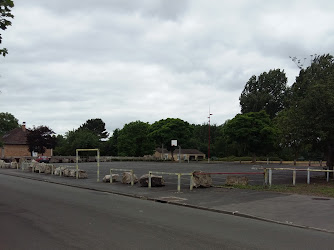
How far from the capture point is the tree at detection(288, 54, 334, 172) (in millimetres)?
18188

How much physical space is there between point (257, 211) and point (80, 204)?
6.34 m

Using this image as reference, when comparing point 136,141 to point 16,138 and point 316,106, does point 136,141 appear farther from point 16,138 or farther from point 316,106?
point 316,106

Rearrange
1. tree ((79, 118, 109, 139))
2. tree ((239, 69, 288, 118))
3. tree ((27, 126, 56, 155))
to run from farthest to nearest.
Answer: tree ((79, 118, 109, 139)) < tree ((239, 69, 288, 118)) < tree ((27, 126, 56, 155))

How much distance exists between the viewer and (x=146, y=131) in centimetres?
7144

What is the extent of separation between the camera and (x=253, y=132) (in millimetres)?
46719

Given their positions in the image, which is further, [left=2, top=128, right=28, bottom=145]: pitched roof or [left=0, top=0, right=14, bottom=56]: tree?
[left=2, top=128, right=28, bottom=145]: pitched roof

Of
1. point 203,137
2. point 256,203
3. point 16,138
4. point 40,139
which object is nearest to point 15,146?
point 16,138

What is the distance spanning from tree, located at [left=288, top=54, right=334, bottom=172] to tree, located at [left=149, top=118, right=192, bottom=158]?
40248 mm

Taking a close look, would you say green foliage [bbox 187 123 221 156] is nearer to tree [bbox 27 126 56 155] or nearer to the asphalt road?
tree [bbox 27 126 56 155]

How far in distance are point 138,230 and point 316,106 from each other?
15.1 metres

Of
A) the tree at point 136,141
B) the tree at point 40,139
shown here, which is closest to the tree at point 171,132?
the tree at point 136,141

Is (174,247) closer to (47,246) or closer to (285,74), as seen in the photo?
(47,246)

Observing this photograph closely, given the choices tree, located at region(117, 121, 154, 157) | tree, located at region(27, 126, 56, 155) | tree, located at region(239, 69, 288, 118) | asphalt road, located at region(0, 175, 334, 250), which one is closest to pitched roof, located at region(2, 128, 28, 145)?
tree, located at region(27, 126, 56, 155)

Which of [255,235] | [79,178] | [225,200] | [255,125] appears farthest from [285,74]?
[255,235]
